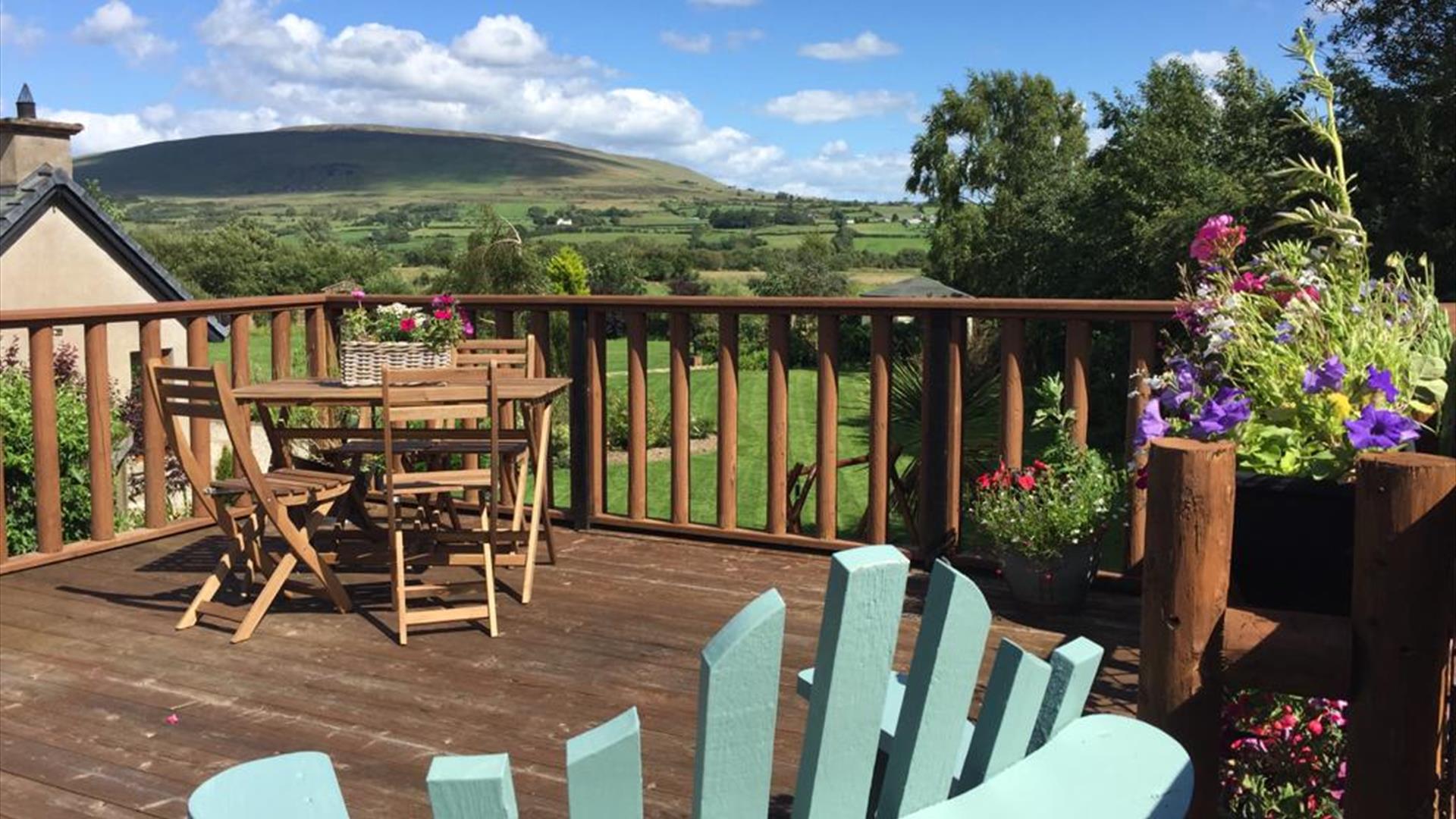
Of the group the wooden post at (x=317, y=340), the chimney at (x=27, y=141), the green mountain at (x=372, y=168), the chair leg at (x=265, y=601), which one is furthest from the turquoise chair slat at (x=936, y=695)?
the green mountain at (x=372, y=168)

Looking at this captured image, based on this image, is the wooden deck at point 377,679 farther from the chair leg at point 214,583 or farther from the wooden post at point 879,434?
the wooden post at point 879,434

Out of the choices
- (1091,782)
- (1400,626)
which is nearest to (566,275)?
(1400,626)

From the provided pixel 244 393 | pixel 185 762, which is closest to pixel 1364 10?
pixel 244 393

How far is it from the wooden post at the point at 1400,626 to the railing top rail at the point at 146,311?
4243 mm

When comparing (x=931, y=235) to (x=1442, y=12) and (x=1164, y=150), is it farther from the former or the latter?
(x=1442, y=12)

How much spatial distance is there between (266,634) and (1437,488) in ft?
11.4

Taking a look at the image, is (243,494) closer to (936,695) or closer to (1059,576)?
(1059,576)

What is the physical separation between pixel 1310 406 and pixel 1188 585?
497 mm

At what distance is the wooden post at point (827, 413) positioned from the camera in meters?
4.71

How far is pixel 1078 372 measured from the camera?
4.21 metres

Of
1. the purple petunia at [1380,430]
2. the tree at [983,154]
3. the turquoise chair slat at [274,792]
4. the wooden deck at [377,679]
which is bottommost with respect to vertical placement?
the wooden deck at [377,679]

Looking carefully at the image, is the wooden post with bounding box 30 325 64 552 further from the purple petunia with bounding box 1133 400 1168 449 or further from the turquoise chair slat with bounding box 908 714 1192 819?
the turquoise chair slat with bounding box 908 714 1192 819

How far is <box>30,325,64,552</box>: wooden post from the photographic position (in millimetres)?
4477

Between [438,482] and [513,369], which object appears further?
[513,369]
